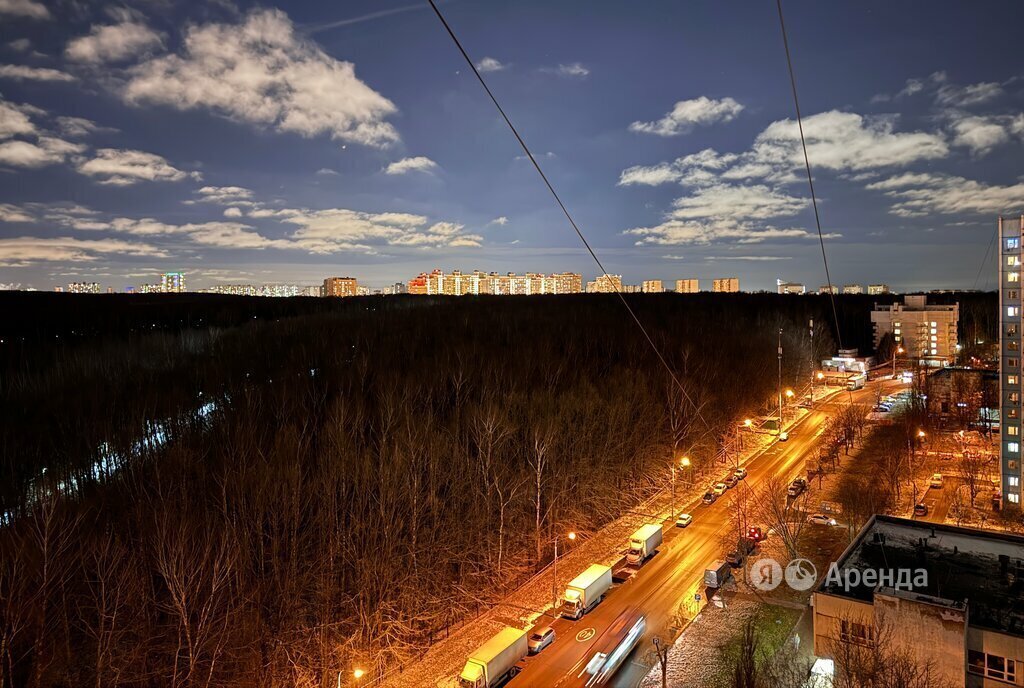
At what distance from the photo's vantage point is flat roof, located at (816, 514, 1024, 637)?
13.4m

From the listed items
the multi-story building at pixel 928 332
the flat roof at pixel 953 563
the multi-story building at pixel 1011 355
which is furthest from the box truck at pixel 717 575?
the multi-story building at pixel 928 332

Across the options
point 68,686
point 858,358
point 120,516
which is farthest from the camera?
point 858,358

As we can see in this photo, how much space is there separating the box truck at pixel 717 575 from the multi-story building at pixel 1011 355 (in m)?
15.9

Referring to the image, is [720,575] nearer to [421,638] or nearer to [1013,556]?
[1013,556]

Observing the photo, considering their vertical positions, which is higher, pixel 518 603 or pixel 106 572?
pixel 106 572

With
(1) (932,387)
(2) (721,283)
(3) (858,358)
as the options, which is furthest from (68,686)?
(2) (721,283)

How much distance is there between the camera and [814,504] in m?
26.1

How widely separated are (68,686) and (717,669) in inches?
579

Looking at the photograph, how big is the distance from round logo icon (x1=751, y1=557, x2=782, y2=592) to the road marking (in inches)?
233

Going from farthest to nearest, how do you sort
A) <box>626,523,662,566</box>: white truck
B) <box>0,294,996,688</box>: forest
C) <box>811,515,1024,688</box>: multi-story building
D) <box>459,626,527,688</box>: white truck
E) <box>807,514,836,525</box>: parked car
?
1. <box>807,514,836,525</box>: parked car
2. <box>626,523,662,566</box>: white truck
3. <box>0,294,996,688</box>: forest
4. <box>459,626,527,688</box>: white truck
5. <box>811,515,1024,688</box>: multi-story building

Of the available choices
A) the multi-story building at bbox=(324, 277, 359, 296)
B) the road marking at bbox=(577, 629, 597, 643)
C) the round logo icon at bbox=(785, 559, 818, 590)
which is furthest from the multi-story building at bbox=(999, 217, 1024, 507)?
the multi-story building at bbox=(324, 277, 359, 296)

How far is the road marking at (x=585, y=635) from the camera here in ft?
53.1

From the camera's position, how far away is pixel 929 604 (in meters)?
11.9

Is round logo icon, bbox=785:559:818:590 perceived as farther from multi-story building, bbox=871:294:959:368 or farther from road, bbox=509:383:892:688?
multi-story building, bbox=871:294:959:368
